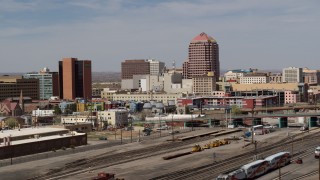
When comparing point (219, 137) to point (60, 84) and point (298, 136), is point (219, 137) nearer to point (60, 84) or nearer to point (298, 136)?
point (298, 136)

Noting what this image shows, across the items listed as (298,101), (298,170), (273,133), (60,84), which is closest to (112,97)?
(60,84)

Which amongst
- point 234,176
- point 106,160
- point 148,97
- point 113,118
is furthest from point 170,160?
point 148,97

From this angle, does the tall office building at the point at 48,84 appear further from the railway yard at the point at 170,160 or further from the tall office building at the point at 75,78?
the railway yard at the point at 170,160

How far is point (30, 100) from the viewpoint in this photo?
536ft

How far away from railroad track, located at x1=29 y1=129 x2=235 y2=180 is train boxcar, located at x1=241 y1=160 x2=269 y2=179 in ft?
49.3

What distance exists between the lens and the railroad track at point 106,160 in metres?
50.5

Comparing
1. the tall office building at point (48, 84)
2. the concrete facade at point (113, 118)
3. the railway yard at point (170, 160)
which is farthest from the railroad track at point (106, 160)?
the tall office building at point (48, 84)

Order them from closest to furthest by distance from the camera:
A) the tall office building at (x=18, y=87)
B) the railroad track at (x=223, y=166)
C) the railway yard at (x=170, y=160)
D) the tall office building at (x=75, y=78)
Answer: the railroad track at (x=223, y=166) < the railway yard at (x=170, y=160) < the tall office building at (x=75, y=78) < the tall office building at (x=18, y=87)

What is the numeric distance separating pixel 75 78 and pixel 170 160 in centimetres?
12200

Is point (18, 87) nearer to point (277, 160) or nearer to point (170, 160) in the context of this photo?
point (170, 160)

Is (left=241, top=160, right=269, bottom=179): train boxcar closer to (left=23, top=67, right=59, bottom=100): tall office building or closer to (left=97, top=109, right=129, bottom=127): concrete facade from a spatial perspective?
(left=97, top=109, right=129, bottom=127): concrete facade

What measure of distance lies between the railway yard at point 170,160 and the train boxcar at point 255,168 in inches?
20.2

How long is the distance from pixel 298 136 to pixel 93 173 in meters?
36.8

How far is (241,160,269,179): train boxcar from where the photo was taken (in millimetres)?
43344
